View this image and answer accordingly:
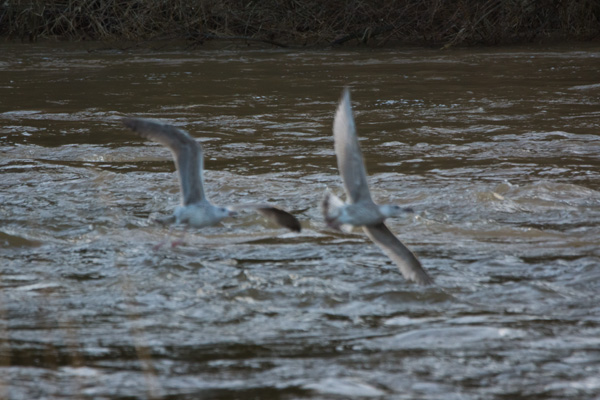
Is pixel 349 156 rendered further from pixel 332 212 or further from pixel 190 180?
pixel 190 180

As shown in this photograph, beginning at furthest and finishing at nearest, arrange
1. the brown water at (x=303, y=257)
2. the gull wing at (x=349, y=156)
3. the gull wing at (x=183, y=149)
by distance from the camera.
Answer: the gull wing at (x=183, y=149) → the gull wing at (x=349, y=156) → the brown water at (x=303, y=257)

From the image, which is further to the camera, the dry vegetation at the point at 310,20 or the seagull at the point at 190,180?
the dry vegetation at the point at 310,20

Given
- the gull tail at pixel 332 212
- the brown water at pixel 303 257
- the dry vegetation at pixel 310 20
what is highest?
the dry vegetation at pixel 310 20

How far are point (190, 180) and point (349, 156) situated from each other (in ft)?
3.83

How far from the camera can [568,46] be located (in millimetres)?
18266

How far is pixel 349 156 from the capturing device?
554 cm

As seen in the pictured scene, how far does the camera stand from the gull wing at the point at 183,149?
5953 millimetres

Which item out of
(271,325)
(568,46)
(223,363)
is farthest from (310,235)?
(568,46)

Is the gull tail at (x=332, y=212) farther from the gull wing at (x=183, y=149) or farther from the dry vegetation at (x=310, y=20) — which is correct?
the dry vegetation at (x=310, y=20)

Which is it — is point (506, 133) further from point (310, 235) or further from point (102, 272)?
point (102, 272)

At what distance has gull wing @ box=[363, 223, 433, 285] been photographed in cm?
558

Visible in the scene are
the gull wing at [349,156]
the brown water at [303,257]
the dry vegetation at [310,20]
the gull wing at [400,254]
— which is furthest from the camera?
the dry vegetation at [310,20]

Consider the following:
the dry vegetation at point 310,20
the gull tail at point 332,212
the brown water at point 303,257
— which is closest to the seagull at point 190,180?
the brown water at point 303,257

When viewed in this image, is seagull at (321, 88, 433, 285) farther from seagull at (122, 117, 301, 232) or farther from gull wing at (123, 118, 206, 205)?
gull wing at (123, 118, 206, 205)
